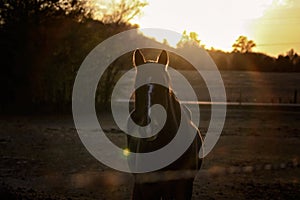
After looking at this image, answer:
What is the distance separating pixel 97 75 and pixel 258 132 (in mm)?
9987

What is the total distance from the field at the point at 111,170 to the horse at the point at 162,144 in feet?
5.59

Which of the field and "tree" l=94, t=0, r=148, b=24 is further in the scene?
"tree" l=94, t=0, r=148, b=24

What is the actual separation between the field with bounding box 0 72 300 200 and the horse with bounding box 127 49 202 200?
5.59 feet

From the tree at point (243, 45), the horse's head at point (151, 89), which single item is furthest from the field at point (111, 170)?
the tree at point (243, 45)

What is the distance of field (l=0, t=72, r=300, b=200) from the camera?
7082 millimetres

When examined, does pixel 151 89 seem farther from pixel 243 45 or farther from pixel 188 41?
pixel 243 45

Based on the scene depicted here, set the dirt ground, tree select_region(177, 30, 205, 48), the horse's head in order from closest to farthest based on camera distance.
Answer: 1. the horse's head
2. the dirt ground
3. tree select_region(177, 30, 205, 48)

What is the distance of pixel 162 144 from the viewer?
15.2 feet

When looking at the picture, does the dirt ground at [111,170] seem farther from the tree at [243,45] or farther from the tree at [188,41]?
the tree at [243,45]

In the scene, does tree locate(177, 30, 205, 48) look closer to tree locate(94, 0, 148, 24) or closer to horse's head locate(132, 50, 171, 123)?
tree locate(94, 0, 148, 24)

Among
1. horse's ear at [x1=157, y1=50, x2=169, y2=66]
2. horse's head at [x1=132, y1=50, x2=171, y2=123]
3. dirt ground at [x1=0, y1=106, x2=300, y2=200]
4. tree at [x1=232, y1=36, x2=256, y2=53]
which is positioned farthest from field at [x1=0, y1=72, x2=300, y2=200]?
tree at [x1=232, y1=36, x2=256, y2=53]

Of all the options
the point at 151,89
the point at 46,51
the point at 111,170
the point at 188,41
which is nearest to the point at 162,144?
the point at 151,89

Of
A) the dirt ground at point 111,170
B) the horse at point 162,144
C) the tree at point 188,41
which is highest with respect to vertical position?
the tree at point 188,41

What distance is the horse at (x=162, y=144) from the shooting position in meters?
4.39
